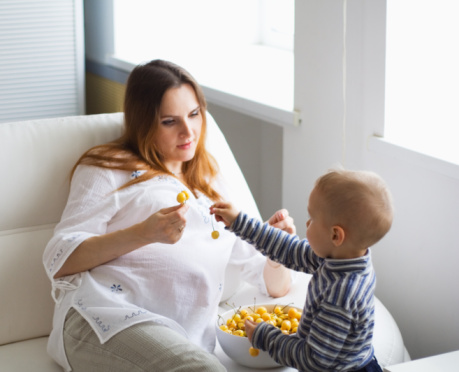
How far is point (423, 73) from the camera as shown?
205 centimetres

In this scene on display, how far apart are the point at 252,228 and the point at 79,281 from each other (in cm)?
46

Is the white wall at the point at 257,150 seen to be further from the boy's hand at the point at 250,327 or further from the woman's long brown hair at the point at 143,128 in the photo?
the boy's hand at the point at 250,327

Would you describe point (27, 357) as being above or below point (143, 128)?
below

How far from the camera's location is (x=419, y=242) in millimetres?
2035

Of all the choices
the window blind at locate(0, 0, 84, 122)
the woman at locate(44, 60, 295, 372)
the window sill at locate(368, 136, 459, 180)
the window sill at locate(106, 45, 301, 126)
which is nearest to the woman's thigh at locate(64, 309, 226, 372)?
the woman at locate(44, 60, 295, 372)

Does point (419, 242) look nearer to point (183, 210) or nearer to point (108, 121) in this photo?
point (183, 210)

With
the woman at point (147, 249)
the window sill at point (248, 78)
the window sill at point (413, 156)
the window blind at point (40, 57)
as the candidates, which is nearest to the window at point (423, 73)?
the window sill at point (413, 156)

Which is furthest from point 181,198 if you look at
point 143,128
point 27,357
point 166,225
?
point 27,357

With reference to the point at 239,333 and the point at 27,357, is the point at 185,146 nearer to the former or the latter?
the point at 239,333

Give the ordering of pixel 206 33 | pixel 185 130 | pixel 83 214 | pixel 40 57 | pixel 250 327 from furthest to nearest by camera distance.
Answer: pixel 206 33 → pixel 40 57 → pixel 185 130 → pixel 83 214 → pixel 250 327

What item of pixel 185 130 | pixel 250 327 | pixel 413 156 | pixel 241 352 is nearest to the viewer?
pixel 250 327

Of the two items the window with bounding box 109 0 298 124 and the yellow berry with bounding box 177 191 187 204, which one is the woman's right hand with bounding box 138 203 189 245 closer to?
the yellow berry with bounding box 177 191 187 204

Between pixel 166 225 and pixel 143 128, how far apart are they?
37 cm

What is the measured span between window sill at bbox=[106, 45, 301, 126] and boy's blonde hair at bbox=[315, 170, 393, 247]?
3.57ft
